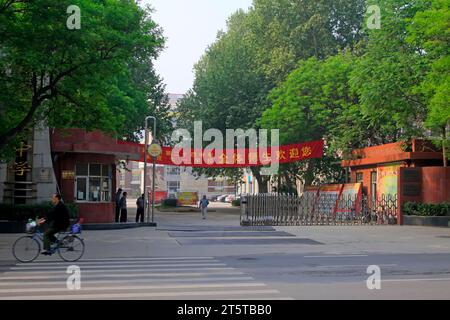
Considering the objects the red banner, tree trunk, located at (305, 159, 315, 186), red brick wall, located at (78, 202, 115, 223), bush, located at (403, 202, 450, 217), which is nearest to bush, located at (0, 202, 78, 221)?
red brick wall, located at (78, 202, 115, 223)

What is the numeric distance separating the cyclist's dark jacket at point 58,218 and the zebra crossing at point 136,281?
0.97 meters

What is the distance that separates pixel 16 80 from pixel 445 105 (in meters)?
16.5

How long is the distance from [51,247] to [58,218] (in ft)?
2.63

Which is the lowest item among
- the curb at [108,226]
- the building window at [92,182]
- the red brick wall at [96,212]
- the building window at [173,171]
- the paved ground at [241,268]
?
the paved ground at [241,268]

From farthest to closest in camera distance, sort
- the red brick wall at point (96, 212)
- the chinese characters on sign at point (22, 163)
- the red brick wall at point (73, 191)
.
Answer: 1. the red brick wall at point (73, 191)
2. the red brick wall at point (96, 212)
3. the chinese characters on sign at point (22, 163)

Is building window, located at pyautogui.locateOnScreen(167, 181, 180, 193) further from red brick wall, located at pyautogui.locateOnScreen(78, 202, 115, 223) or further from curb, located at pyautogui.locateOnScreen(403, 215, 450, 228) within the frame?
red brick wall, located at pyautogui.locateOnScreen(78, 202, 115, 223)

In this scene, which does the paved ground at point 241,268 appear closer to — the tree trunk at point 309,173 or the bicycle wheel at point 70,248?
the bicycle wheel at point 70,248

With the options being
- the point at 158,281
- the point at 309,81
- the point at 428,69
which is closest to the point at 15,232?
the point at 158,281

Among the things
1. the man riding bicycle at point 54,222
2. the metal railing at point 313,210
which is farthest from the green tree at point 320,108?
the man riding bicycle at point 54,222

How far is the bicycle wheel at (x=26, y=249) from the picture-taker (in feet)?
53.3

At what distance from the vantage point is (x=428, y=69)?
31547 millimetres

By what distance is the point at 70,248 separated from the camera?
16.4 metres

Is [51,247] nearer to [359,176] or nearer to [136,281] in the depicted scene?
[136,281]
